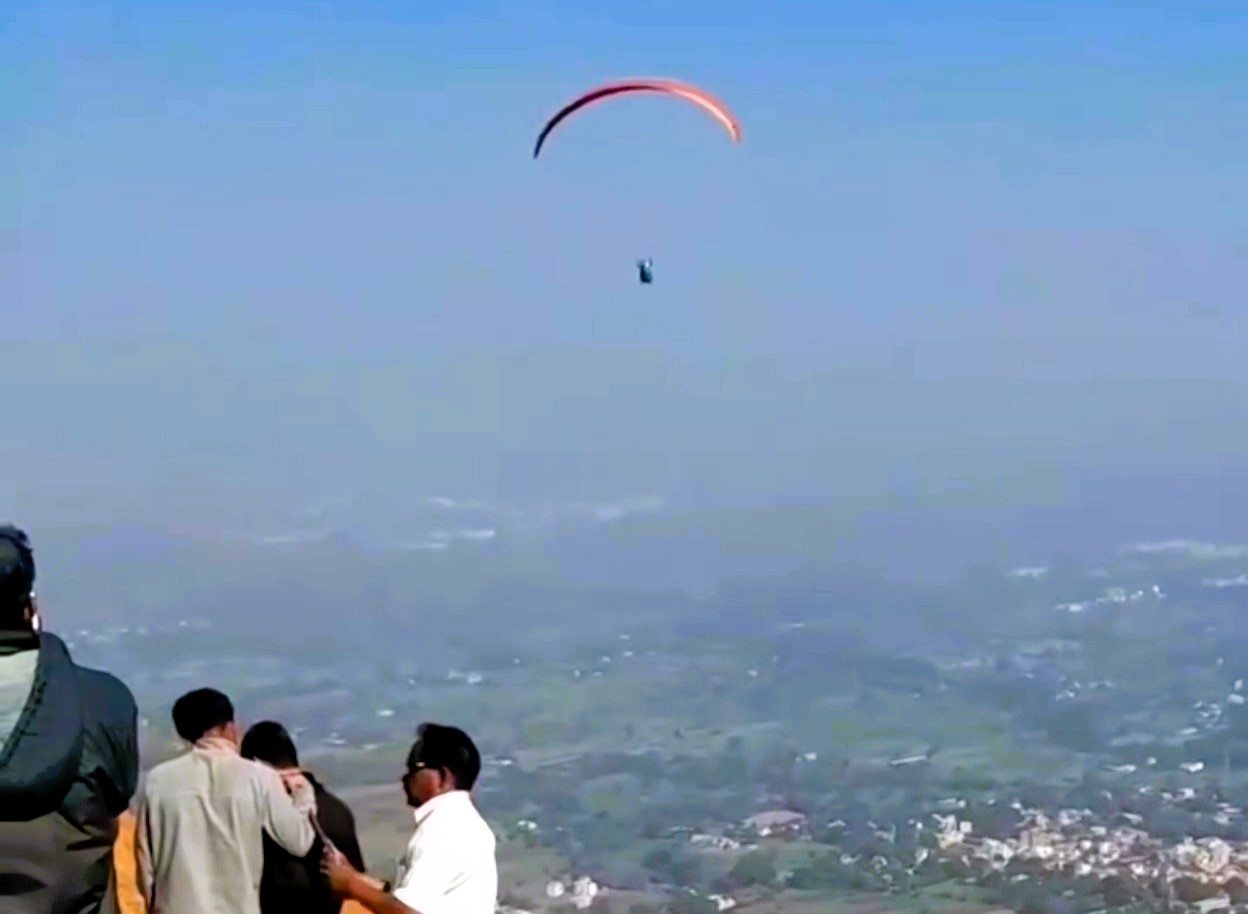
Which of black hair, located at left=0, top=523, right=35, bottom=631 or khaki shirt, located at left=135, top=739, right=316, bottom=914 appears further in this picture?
khaki shirt, located at left=135, top=739, right=316, bottom=914

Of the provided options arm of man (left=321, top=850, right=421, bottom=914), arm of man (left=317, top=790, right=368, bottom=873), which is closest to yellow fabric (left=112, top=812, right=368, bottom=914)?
arm of man (left=317, top=790, right=368, bottom=873)

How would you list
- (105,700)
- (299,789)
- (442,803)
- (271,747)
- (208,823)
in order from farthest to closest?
(271,747) → (299,789) → (442,803) → (208,823) → (105,700)

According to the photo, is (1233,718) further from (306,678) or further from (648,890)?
(648,890)

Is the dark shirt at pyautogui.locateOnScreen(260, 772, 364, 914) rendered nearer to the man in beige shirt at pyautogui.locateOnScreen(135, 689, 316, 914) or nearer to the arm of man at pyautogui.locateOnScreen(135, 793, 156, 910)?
the man in beige shirt at pyautogui.locateOnScreen(135, 689, 316, 914)

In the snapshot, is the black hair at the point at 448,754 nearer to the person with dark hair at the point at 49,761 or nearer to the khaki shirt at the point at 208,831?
the khaki shirt at the point at 208,831

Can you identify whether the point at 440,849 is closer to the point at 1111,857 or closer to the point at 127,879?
the point at 127,879

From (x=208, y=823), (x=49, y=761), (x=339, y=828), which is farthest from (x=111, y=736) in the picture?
(x=339, y=828)

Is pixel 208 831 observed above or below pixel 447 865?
above

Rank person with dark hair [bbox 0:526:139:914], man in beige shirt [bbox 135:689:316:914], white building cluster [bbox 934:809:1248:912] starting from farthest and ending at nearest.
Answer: white building cluster [bbox 934:809:1248:912], man in beige shirt [bbox 135:689:316:914], person with dark hair [bbox 0:526:139:914]
